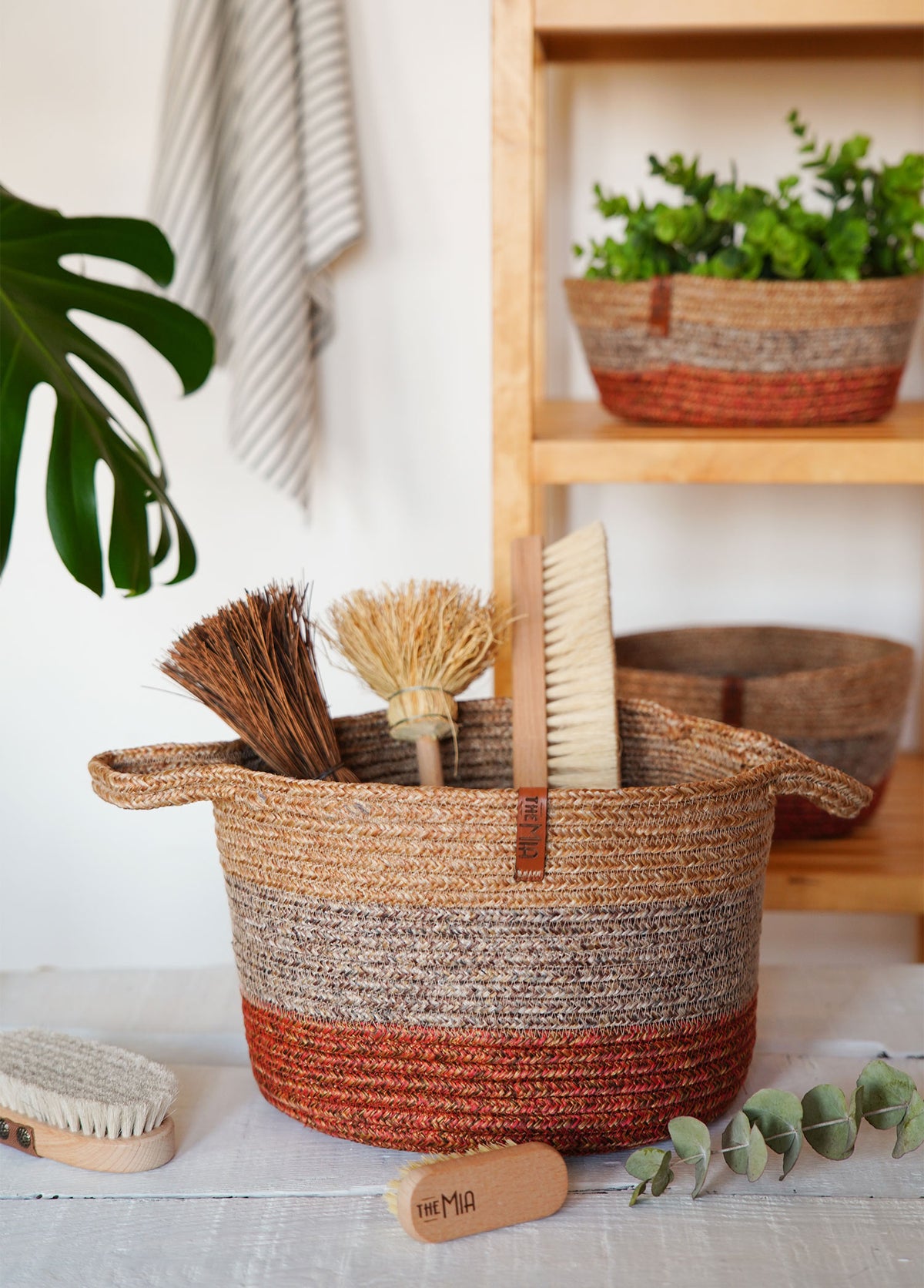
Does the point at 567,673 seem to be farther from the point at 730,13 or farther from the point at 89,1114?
the point at 730,13

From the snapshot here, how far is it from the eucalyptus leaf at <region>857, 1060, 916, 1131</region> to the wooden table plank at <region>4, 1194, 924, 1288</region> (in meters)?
0.04

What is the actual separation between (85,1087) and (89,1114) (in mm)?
24

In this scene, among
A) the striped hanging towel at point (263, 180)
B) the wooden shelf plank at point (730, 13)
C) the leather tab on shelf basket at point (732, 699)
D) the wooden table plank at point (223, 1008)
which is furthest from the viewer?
the striped hanging towel at point (263, 180)

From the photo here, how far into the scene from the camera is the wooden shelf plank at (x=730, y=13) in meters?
0.91

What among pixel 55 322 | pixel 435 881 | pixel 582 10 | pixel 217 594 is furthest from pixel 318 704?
pixel 217 594

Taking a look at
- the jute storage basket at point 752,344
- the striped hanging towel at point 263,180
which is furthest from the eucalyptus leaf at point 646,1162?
the striped hanging towel at point 263,180

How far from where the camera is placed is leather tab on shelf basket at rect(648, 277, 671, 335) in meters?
0.97

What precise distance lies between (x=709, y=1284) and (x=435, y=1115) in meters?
0.14

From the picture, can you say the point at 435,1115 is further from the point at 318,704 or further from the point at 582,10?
the point at 582,10

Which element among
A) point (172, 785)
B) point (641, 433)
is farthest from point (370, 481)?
point (172, 785)

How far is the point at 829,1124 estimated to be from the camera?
593 mm

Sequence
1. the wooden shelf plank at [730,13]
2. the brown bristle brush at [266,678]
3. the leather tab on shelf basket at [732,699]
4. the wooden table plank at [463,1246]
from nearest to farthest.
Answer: the wooden table plank at [463,1246]
the brown bristle brush at [266,678]
the wooden shelf plank at [730,13]
the leather tab on shelf basket at [732,699]

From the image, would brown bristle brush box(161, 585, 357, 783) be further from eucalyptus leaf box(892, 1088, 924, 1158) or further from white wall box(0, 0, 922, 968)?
white wall box(0, 0, 922, 968)

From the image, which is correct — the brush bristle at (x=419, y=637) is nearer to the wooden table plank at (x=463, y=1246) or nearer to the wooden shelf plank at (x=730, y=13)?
the wooden table plank at (x=463, y=1246)
